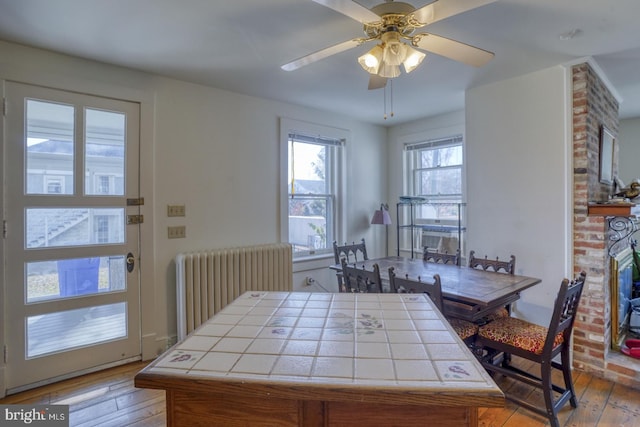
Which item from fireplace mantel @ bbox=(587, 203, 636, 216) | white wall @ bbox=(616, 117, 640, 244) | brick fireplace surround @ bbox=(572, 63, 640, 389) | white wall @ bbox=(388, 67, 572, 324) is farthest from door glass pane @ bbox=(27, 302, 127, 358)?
white wall @ bbox=(616, 117, 640, 244)

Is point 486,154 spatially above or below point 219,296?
above

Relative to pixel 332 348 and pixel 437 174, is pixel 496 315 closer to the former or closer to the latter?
pixel 332 348

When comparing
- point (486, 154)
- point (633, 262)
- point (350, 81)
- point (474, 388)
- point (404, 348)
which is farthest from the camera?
point (633, 262)

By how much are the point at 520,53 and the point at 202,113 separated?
2733mm

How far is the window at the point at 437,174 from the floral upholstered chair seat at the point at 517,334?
1.92m

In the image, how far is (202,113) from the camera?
3100mm

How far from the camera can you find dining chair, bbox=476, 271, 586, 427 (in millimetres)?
1877

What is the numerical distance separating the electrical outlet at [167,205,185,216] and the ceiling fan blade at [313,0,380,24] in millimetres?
2228

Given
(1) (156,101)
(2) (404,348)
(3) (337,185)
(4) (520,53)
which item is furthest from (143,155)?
(4) (520,53)

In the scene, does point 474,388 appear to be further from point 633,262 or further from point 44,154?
point 633,262

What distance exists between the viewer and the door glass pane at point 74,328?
7.82ft

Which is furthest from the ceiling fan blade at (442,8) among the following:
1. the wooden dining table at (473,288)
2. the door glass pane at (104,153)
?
the door glass pane at (104,153)

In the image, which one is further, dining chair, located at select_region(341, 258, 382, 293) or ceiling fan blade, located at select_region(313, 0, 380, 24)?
dining chair, located at select_region(341, 258, 382, 293)

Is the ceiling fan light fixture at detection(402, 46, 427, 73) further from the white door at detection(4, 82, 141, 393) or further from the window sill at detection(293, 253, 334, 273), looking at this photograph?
the window sill at detection(293, 253, 334, 273)
